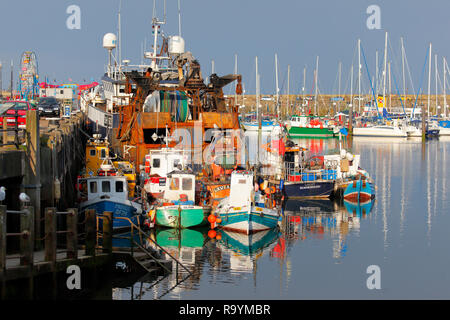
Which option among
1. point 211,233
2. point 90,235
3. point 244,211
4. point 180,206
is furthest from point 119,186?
point 90,235

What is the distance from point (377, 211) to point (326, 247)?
11.3m

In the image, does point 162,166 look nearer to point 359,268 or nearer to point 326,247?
point 326,247

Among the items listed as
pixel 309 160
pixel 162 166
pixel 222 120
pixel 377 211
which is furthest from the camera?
pixel 309 160

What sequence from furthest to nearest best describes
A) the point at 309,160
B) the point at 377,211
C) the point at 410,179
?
the point at 410,179 < the point at 309,160 < the point at 377,211

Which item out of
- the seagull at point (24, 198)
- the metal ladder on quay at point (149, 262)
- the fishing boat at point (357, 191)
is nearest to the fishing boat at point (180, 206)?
the metal ladder on quay at point (149, 262)

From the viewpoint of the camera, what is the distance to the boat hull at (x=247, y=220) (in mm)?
32719

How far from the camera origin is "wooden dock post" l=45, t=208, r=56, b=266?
19.2 m

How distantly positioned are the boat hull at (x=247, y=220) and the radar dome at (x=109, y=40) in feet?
104

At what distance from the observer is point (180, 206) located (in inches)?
1319

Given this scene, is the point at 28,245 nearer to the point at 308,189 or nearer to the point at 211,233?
the point at 211,233

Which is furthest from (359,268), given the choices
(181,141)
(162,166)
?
(181,141)

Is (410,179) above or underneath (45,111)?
underneath

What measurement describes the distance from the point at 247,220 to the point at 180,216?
128 inches
